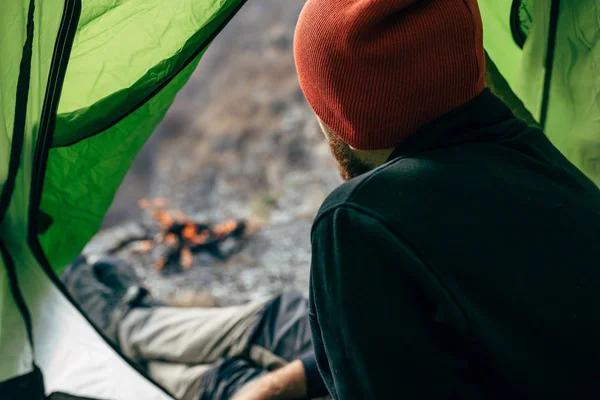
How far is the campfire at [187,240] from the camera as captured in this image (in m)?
2.95

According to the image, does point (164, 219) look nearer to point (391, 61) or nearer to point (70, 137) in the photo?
Answer: point (70, 137)

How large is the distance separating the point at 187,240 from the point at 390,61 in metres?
2.38

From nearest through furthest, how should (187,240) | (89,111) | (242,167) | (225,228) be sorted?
(89,111) → (187,240) → (225,228) → (242,167)

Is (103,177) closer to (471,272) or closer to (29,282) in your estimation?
(29,282)

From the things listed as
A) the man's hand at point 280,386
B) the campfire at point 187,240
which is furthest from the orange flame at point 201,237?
the man's hand at point 280,386

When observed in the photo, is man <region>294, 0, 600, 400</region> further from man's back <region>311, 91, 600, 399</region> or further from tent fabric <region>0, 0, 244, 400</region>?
tent fabric <region>0, 0, 244, 400</region>

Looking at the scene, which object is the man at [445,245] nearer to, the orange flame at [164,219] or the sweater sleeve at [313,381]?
the sweater sleeve at [313,381]

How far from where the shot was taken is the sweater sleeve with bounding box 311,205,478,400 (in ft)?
2.46

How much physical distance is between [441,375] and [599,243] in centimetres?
30

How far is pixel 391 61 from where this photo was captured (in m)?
0.84

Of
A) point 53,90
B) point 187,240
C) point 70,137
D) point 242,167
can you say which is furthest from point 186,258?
point 242,167

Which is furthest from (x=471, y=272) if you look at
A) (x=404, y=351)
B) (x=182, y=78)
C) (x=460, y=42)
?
(x=182, y=78)

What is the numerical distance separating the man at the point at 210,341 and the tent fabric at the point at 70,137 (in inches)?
5.6

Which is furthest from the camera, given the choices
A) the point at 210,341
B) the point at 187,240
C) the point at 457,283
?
the point at 187,240
